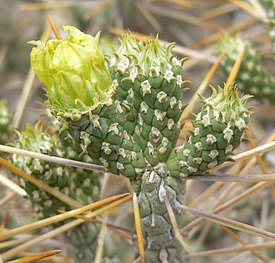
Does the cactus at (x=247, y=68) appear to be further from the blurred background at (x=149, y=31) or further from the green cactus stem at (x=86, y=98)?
the green cactus stem at (x=86, y=98)

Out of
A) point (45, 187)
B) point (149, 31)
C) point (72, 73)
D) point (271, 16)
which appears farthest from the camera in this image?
point (149, 31)

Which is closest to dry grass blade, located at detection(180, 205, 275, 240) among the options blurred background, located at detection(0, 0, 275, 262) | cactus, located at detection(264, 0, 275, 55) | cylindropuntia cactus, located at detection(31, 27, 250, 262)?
cylindropuntia cactus, located at detection(31, 27, 250, 262)

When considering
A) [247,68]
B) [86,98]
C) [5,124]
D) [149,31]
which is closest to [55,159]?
[86,98]

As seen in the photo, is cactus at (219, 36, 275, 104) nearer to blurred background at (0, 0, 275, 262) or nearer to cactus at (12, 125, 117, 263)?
blurred background at (0, 0, 275, 262)

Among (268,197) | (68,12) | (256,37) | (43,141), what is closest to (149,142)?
(43,141)

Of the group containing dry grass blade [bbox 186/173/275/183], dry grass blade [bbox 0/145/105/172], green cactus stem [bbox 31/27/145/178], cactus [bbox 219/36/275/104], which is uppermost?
Result: cactus [bbox 219/36/275/104]

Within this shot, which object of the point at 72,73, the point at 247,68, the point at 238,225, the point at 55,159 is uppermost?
the point at 247,68

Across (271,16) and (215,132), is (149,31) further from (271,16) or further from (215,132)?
(215,132)

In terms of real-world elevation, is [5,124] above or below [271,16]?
below
